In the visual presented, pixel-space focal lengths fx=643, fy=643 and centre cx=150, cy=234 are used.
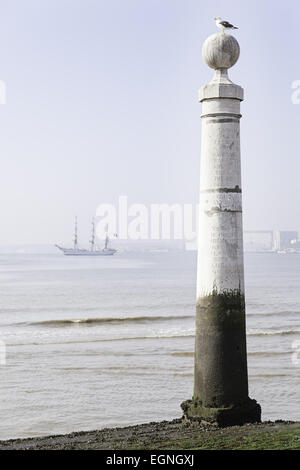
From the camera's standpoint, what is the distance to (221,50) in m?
9.91

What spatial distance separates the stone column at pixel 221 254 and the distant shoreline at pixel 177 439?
367mm

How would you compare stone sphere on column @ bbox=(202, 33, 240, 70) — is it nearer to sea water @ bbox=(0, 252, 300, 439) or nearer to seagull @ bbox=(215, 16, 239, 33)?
seagull @ bbox=(215, 16, 239, 33)

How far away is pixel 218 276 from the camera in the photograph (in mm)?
9828

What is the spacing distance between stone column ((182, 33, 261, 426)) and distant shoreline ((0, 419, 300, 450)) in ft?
1.20

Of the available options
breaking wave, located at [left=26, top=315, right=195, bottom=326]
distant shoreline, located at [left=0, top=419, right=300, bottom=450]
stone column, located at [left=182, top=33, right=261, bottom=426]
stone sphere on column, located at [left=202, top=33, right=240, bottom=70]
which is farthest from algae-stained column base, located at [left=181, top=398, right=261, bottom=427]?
breaking wave, located at [left=26, top=315, right=195, bottom=326]

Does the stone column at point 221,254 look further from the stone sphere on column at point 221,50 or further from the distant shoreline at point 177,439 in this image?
the distant shoreline at point 177,439

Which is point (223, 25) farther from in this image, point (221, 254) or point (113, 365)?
point (113, 365)

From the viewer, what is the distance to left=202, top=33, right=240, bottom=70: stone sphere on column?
32.5 ft

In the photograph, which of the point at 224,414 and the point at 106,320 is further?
the point at 106,320

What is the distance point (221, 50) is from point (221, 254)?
10.3 ft

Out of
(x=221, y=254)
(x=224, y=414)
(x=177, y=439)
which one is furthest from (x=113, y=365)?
(x=221, y=254)
